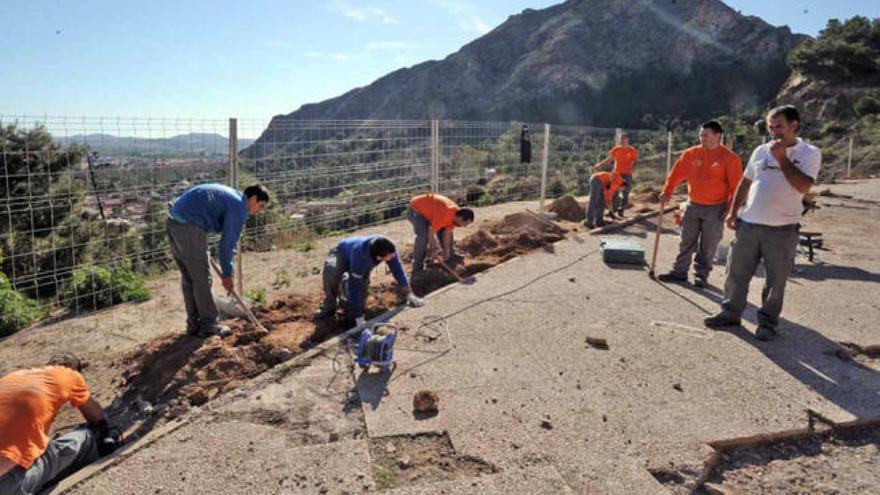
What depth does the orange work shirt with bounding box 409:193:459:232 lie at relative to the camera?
6.47 metres

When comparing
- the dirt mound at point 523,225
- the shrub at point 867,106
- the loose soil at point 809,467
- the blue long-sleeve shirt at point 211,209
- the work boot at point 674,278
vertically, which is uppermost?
the shrub at point 867,106

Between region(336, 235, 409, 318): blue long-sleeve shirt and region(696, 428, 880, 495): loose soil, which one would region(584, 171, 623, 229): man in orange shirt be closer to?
region(336, 235, 409, 318): blue long-sleeve shirt

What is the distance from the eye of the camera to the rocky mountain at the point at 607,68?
6006 cm

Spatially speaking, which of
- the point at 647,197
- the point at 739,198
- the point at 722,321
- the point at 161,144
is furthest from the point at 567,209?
the point at 161,144

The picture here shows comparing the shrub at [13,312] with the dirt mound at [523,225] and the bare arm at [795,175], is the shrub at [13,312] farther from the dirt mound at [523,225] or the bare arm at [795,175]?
the bare arm at [795,175]

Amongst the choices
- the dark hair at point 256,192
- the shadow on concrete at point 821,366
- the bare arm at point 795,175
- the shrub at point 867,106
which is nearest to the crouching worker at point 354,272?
the dark hair at point 256,192

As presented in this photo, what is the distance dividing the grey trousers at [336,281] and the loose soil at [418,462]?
2.03m

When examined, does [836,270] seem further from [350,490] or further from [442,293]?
[350,490]

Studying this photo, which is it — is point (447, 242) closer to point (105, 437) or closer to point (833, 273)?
point (105, 437)

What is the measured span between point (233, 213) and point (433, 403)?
229cm

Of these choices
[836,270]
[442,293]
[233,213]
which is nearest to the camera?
[233,213]

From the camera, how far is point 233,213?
14.9 ft

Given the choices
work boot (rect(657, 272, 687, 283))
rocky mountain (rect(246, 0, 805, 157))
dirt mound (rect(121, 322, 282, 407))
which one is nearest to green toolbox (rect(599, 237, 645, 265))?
work boot (rect(657, 272, 687, 283))

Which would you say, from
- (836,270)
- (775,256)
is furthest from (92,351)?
(836,270)
